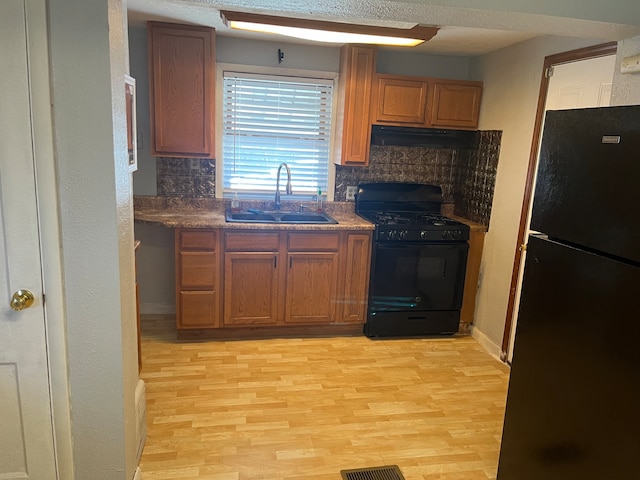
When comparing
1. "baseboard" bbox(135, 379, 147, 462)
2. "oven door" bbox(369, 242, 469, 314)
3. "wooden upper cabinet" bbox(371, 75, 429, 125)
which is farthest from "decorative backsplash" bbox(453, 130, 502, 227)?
"baseboard" bbox(135, 379, 147, 462)

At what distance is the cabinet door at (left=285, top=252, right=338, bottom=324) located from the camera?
11.9 feet

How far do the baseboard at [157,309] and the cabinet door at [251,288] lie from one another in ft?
2.49

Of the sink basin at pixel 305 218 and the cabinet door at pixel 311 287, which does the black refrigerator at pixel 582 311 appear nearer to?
the cabinet door at pixel 311 287

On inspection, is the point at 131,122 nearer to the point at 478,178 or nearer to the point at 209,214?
the point at 209,214

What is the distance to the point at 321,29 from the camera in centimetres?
294

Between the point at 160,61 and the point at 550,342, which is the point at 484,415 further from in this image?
the point at 160,61

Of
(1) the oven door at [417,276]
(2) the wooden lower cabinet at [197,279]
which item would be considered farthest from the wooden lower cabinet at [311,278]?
(2) the wooden lower cabinet at [197,279]

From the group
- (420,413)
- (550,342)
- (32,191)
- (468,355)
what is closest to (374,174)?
(468,355)

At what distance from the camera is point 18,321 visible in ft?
5.50

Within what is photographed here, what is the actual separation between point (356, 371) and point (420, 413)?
0.60m

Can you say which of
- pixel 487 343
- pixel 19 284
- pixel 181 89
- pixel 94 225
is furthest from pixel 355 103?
pixel 19 284

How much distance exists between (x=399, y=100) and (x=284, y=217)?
137 cm

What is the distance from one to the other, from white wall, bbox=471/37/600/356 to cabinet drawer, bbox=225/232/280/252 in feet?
5.76

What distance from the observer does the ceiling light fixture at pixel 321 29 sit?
2.88 meters
